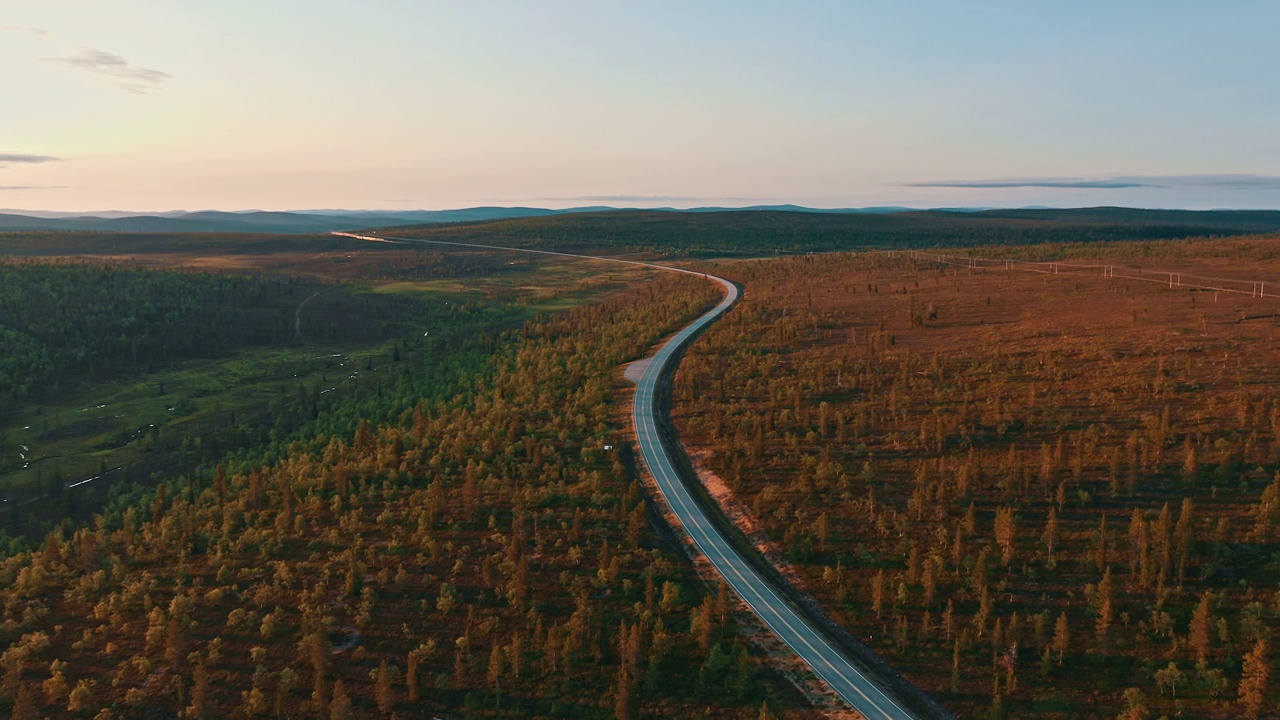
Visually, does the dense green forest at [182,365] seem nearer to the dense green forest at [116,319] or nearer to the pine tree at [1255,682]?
the dense green forest at [116,319]

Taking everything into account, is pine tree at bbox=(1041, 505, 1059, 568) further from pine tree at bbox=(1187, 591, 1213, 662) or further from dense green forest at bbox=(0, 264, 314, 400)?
dense green forest at bbox=(0, 264, 314, 400)

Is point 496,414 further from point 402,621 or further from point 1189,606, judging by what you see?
point 1189,606

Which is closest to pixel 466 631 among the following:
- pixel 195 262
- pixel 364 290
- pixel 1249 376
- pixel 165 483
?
pixel 165 483

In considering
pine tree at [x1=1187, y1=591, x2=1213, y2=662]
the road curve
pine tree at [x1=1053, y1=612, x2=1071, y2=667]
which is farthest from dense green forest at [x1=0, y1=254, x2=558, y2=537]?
pine tree at [x1=1187, y1=591, x2=1213, y2=662]

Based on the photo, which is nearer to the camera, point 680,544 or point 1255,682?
point 1255,682

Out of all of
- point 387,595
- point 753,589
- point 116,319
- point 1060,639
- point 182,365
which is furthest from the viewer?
point 116,319

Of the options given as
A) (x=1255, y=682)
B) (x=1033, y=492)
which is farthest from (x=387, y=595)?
(x=1255, y=682)

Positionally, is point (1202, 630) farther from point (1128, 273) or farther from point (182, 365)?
point (182, 365)
